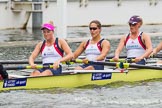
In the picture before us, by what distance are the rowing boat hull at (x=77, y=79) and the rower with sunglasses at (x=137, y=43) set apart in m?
0.41

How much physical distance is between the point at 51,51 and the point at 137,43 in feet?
9.06

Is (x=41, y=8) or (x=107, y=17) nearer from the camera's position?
(x=41, y=8)

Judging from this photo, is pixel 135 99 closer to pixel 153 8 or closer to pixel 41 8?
pixel 41 8

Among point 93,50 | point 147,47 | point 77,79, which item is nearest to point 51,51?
point 77,79

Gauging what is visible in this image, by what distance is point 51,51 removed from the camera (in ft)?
48.5

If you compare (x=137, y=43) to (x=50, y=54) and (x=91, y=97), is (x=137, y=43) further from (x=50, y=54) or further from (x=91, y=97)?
(x=91, y=97)

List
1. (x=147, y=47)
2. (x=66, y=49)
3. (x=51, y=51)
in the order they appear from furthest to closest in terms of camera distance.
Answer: (x=147, y=47) < (x=51, y=51) < (x=66, y=49)

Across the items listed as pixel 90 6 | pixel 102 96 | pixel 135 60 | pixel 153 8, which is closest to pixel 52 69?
pixel 102 96

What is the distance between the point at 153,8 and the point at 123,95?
40291mm

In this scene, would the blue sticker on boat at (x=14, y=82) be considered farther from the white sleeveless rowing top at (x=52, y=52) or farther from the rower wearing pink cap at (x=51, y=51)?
the white sleeveless rowing top at (x=52, y=52)

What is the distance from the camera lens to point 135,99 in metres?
13.7

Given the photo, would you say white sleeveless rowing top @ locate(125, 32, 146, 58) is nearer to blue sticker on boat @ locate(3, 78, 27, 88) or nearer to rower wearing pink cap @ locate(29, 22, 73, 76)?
rower wearing pink cap @ locate(29, 22, 73, 76)

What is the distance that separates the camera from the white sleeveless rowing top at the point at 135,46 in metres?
16.1

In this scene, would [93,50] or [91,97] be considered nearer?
[91,97]
